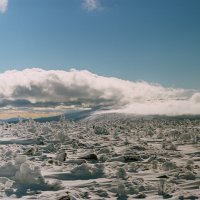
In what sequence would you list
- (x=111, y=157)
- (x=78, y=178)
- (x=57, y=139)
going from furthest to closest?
(x=57, y=139)
(x=111, y=157)
(x=78, y=178)

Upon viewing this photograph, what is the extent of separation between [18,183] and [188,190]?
566 centimetres

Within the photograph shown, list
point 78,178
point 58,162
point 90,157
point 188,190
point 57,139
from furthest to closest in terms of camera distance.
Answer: point 57,139, point 90,157, point 58,162, point 78,178, point 188,190

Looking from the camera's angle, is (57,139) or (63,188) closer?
(63,188)

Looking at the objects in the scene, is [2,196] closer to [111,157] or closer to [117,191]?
[117,191]

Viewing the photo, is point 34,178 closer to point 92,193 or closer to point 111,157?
point 92,193

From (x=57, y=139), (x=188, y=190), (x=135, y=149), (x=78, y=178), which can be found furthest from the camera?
(x=57, y=139)

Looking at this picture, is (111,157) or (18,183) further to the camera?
(111,157)

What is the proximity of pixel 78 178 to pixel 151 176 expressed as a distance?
111 inches

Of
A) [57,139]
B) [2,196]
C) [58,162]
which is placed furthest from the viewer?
[57,139]

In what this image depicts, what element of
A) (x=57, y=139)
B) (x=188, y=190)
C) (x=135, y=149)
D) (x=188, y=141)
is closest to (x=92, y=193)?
(x=188, y=190)

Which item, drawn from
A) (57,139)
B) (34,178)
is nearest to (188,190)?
(34,178)

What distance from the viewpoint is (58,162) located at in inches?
749

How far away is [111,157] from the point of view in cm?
2161

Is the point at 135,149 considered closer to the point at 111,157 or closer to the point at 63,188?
A: the point at 111,157
